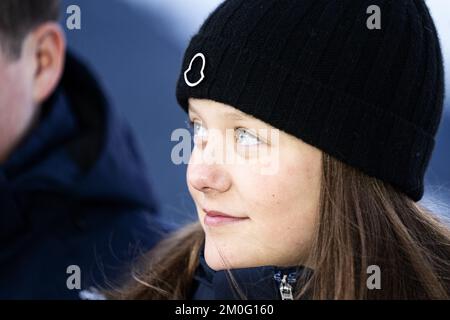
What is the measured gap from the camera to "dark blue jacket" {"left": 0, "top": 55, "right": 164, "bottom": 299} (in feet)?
6.81

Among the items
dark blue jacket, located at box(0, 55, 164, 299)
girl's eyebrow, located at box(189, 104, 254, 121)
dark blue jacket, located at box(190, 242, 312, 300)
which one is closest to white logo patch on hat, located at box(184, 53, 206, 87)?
girl's eyebrow, located at box(189, 104, 254, 121)

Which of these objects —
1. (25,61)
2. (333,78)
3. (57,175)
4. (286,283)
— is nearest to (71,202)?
(57,175)

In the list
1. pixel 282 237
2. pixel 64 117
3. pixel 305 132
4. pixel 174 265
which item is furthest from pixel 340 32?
pixel 64 117

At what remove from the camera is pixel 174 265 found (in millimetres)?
1849

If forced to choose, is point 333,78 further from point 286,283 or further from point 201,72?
point 286,283

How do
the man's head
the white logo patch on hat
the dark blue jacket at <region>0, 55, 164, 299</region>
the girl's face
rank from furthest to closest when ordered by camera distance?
the man's head → the dark blue jacket at <region>0, 55, 164, 299</region> → the white logo patch on hat → the girl's face

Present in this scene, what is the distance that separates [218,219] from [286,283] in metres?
0.20

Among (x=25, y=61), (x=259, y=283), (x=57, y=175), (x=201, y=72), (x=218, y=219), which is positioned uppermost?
(x=25, y=61)

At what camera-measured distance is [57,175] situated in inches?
83.6

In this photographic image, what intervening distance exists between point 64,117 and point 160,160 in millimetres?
1025

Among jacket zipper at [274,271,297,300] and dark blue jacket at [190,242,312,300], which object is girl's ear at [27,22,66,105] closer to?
dark blue jacket at [190,242,312,300]

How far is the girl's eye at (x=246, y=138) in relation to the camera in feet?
4.81

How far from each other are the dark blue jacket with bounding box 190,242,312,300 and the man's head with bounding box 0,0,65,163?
38.6 inches
